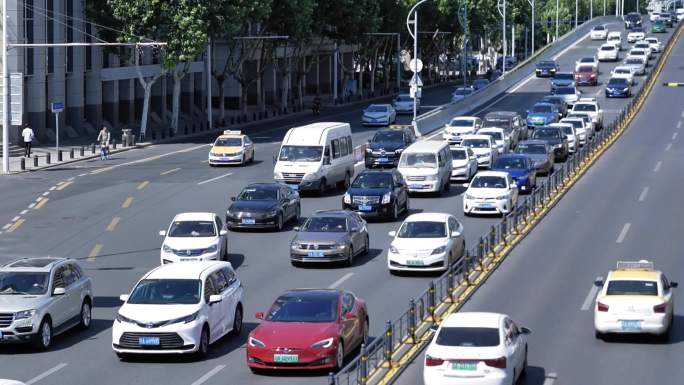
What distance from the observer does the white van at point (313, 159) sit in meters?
53.2

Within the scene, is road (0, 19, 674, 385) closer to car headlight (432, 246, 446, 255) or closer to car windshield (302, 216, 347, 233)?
car headlight (432, 246, 446, 255)

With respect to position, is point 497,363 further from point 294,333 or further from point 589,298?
point 589,298

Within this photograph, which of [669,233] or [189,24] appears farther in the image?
[189,24]

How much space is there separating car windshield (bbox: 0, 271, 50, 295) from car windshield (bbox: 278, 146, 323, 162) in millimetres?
24345

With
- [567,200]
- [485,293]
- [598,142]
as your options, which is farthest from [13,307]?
[598,142]

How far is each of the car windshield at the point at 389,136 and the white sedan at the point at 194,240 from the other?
2477 cm

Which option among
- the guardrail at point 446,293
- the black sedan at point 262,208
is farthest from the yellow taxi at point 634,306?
the black sedan at point 262,208

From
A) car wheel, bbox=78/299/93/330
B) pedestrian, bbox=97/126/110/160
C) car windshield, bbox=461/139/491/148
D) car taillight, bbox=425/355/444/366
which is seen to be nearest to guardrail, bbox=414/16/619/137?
car windshield, bbox=461/139/491/148

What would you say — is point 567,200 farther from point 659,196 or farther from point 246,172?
point 246,172

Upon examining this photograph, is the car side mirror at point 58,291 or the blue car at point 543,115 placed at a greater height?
the blue car at point 543,115

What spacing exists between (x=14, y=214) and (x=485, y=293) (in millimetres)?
21368

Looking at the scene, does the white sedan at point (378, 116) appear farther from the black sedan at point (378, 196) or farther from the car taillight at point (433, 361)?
A: the car taillight at point (433, 361)

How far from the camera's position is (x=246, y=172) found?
61688 mm

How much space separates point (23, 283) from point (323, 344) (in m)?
7.67
